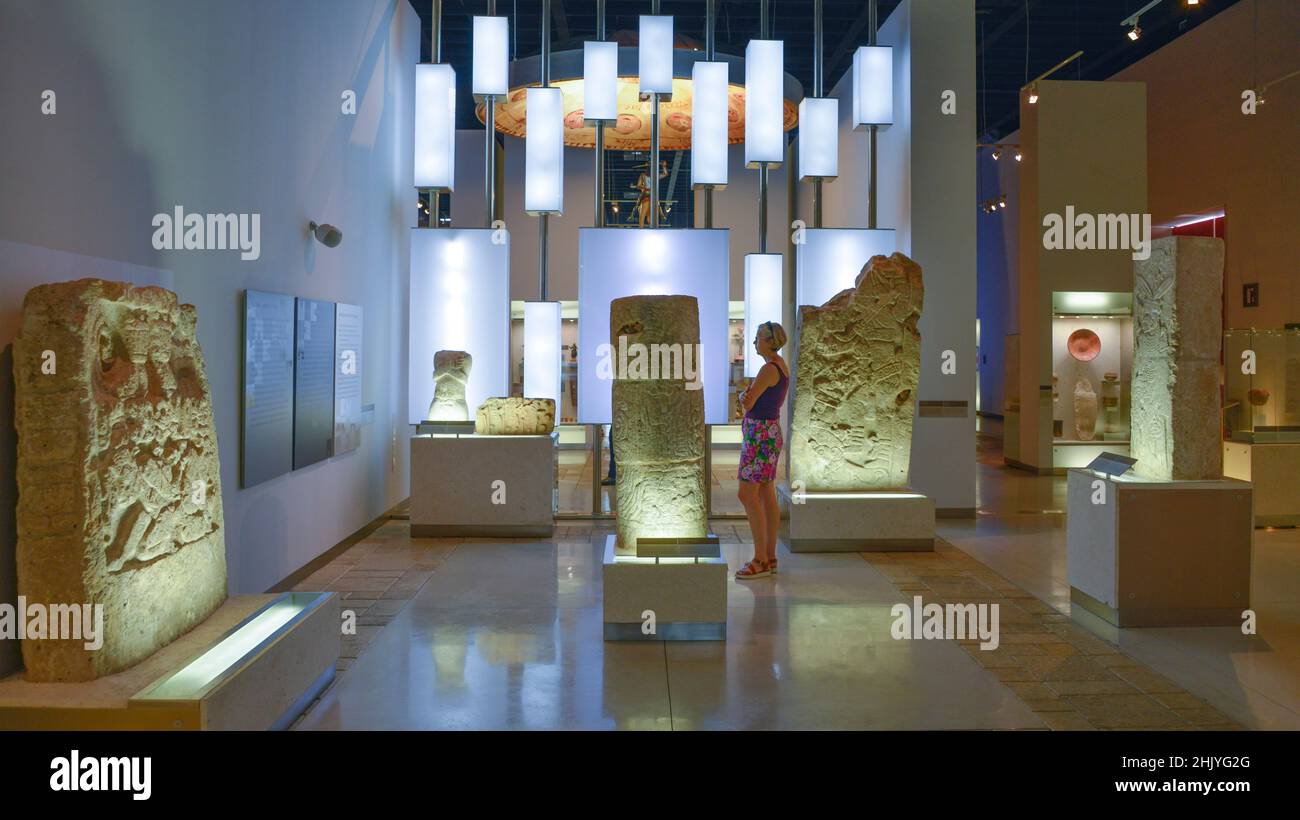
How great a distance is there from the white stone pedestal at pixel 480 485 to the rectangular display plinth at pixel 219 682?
370 centimetres

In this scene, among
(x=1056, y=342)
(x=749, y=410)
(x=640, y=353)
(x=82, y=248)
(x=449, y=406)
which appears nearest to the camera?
(x=82, y=248)

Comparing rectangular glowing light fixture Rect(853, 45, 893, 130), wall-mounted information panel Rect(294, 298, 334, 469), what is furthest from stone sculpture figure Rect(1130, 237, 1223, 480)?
wall-mounted information panel Rect(294, 298, 334, 469)

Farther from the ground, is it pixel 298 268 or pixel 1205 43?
pixel 1205 43

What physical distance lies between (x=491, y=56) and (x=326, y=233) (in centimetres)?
294

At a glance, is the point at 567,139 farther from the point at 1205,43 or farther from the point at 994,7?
the point at 1205,43

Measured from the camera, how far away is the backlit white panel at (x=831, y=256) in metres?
8.96

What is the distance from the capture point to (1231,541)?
17.2ft

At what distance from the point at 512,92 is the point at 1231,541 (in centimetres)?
780

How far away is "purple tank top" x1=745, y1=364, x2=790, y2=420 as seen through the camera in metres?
6.16

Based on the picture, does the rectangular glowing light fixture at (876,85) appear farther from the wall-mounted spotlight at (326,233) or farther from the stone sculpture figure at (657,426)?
the wall-mounted spotlight at (326,233)

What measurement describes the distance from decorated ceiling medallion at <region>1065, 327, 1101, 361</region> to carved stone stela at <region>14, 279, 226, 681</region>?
11.7m

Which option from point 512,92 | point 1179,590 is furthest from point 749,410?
point 512,92

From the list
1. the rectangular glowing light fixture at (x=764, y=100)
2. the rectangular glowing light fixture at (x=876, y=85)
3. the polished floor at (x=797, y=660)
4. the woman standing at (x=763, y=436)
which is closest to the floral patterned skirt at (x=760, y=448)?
the woman standing at (x=763, y=436)

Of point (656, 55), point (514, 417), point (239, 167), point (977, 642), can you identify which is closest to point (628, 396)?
point (977, 642)
